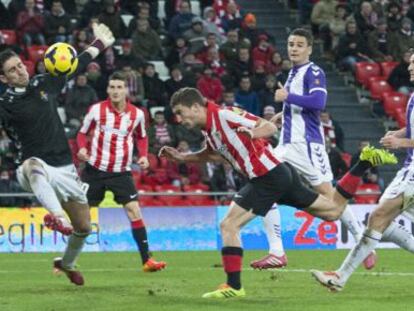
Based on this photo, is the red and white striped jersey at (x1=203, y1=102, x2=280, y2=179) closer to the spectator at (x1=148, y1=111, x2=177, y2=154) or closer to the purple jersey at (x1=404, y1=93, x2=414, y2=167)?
the purple jersey at (x1=404, y1=93, x2=414, y2=167)

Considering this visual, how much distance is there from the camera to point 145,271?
1491 centimetres

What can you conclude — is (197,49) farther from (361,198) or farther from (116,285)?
(116,285)

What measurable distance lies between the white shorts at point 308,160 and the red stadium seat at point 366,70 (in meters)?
13.5

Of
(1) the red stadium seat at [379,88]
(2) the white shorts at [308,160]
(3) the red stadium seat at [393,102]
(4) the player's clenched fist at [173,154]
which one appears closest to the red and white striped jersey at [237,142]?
(4) the player's clenched fist at [173,154]

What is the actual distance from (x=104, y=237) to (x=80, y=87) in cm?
347

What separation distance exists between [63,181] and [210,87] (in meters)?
12.5

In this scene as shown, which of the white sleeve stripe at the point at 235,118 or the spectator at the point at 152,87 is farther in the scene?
the spectator at the point at 152,87

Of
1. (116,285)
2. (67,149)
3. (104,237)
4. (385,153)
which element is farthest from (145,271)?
(104,237)

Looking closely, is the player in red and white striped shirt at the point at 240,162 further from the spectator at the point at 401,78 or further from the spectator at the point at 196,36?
the spectator at the point at 401,78

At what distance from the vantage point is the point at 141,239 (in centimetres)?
1516

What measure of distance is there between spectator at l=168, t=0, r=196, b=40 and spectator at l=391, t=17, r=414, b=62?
4741 millimetres

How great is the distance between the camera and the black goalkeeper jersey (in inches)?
478

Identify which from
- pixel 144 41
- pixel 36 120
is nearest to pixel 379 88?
pixel 144 41

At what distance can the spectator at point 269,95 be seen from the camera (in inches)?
965
